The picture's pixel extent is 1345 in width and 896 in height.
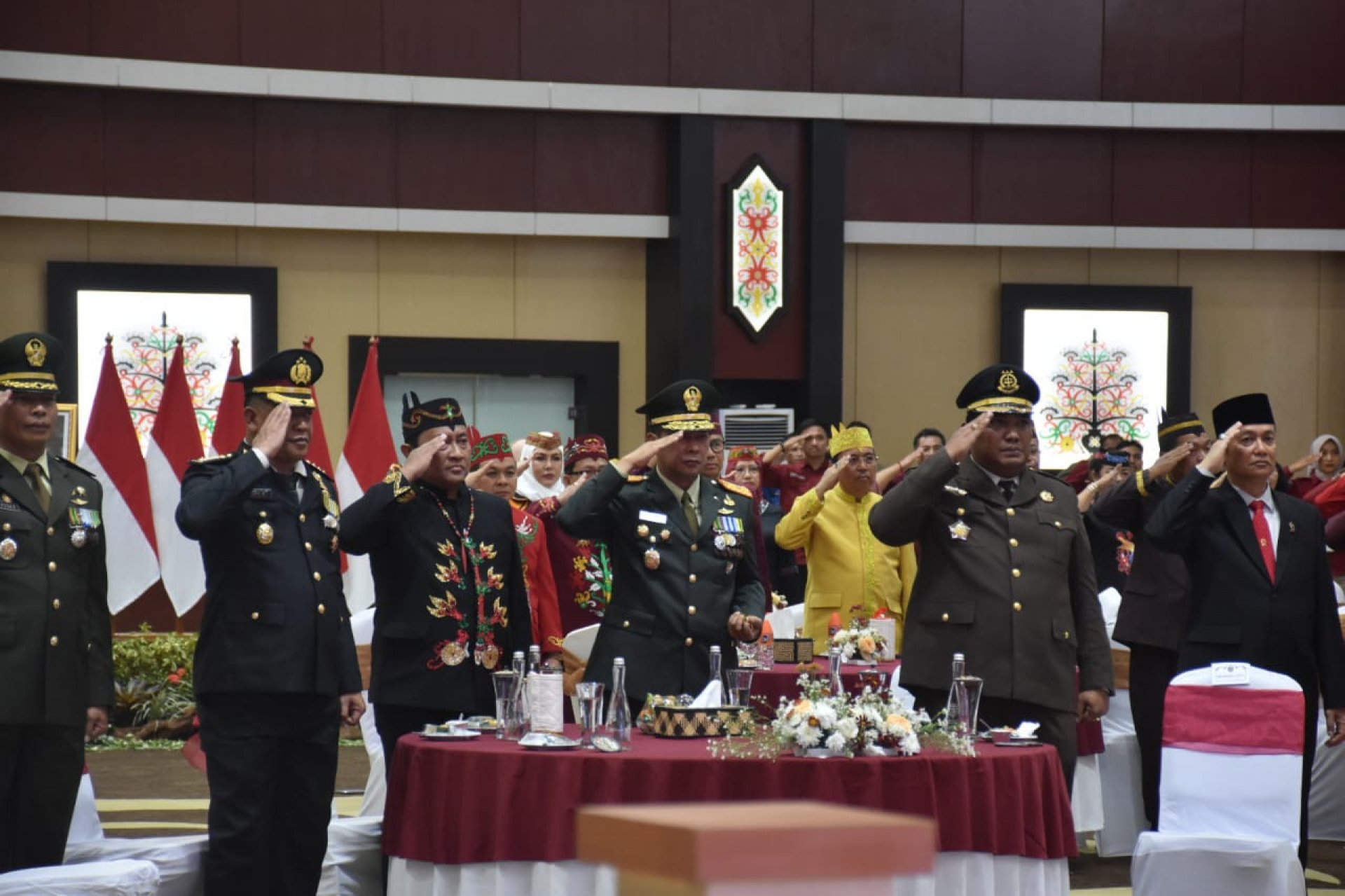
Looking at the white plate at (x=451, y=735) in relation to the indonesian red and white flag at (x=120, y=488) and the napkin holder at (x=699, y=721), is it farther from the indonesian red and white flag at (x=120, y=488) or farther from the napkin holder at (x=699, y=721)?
the indonesian red and white flag at (x=120, y=488)

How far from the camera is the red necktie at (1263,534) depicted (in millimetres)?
5930

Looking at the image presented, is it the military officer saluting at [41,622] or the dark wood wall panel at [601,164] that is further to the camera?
the dark wood wall panel at [601,164]

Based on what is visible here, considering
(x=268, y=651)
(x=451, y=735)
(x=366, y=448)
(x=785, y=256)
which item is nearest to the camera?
(x=451, y=735)

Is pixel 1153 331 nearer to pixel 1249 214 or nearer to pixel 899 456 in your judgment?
pixel 1249 214

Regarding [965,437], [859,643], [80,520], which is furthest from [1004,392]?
[80,520]

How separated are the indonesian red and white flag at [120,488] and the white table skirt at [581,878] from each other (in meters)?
5.45

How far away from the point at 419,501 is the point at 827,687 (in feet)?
4.47

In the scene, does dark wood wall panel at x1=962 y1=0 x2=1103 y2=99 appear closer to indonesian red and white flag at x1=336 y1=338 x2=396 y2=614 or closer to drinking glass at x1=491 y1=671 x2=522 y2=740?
indonesian red and white flag at x1=336 y1=338 x2=396 y2=614

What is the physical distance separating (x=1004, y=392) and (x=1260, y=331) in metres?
9.55

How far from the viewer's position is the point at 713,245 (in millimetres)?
13250

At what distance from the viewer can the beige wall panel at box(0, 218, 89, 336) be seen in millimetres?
12391

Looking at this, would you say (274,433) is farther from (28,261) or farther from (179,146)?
(28,261)

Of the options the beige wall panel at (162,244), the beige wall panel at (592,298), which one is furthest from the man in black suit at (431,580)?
the beige wall panel at (592,298)

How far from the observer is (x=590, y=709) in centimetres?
479
